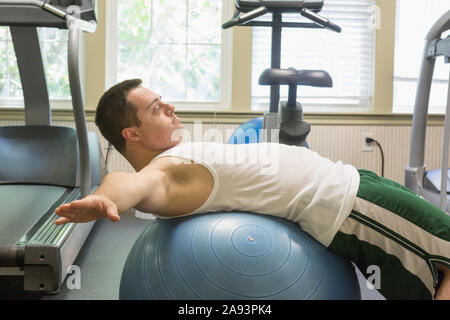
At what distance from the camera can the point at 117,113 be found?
1128 millimetres

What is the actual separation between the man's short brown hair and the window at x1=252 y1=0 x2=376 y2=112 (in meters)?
2.22

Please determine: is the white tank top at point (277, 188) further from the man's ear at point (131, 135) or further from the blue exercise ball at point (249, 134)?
the blue exercise ball at point (249, 134)

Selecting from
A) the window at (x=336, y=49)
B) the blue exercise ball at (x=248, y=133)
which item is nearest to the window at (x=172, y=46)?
the window at (x=336, y=49)

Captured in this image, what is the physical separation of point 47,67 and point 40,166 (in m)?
1.12

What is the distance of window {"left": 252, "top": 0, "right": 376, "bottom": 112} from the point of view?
328 centimetres

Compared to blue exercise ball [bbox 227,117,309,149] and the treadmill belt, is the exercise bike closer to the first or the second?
blue exercise ball [bbox 227,117,309,149]

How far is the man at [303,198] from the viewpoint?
1.03m

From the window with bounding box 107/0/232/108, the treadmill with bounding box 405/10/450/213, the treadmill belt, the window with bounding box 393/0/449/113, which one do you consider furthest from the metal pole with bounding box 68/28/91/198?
the window with bounding box 393/0/449/113

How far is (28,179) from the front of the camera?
2316 millimetres

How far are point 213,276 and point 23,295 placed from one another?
3.41ft

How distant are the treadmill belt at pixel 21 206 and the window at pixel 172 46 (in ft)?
4.20

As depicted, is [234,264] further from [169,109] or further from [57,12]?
[57,12]

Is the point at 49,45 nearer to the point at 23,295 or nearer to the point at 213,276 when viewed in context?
the point at 23,295

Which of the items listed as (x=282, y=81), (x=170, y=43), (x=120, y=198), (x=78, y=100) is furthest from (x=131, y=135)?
(x=170, y=43)
